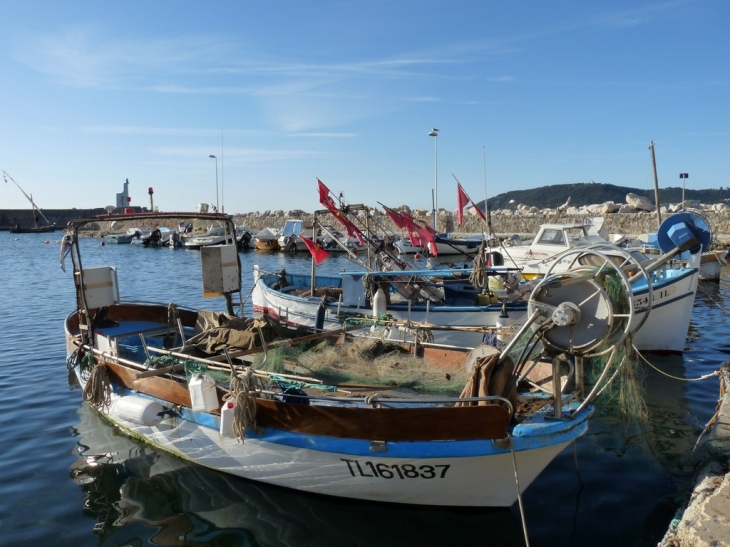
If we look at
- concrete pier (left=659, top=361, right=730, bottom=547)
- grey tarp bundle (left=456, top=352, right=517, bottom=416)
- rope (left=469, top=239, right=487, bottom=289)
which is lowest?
concrete pier (left=659, top=361, right=730, bottom=547)

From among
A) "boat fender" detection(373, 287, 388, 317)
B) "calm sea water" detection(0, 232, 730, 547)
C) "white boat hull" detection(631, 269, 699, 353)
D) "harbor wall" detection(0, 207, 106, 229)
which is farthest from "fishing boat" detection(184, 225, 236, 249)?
"harbor wall" detection(0, 207, 106, 229)

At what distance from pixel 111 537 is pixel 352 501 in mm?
2624

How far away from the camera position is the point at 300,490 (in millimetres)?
6750

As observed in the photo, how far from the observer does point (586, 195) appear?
292 feet

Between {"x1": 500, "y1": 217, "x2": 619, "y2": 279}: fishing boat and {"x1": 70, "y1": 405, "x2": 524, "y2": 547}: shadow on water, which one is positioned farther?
{"x1": 500, "y1": 217, "x2": 619, "y2": 279}: fishing boat

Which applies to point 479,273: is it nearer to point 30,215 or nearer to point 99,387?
point 99,387

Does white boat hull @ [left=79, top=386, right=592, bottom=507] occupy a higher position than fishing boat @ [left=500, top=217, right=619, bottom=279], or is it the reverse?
fishing boat @ [left=500, top=217, right=619, bottom=279]

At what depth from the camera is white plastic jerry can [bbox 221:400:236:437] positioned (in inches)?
246

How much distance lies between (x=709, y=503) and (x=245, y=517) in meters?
4.59

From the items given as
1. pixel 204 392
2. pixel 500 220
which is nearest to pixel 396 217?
pixel 204 392

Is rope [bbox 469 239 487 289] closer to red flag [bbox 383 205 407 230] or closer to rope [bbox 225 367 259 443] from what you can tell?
red flag [bbox 383 205 407 230]

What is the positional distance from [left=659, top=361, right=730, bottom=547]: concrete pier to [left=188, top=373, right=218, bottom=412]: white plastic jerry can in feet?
15.1

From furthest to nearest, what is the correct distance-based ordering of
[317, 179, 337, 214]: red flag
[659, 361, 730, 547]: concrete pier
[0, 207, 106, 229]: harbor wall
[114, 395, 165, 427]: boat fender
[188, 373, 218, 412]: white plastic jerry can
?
[0, 207, 106, 229]: harbor wall < [317, 179, 337, 214]: red flag < [114, 395, 165, 427]: boat fender < [188, 373, 218, 412]: white plastic jerry can < [659, 361, 730, 547]: concrete pier

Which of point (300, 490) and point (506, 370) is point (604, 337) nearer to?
point (506, 370)
